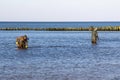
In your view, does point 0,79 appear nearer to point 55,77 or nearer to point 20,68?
point 55,77

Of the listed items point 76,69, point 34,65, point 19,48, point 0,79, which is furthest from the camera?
point 19,48

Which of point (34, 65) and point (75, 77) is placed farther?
point (34, 65)

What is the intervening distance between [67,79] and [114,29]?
368ft

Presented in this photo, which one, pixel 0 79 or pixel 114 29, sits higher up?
pixel 0 79

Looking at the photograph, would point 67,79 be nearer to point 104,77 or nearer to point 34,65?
point 104,77

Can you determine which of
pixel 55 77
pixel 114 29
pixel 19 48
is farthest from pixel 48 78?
pixel 114 29

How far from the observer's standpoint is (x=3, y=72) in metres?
31.9

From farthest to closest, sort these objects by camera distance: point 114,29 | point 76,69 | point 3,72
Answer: point 114,29 < point 76,69 < point 3,72

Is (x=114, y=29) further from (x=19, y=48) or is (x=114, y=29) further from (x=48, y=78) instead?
(x=48, y=78)

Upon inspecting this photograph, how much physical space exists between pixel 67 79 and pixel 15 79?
11.3 feet

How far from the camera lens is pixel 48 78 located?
29.0 meters

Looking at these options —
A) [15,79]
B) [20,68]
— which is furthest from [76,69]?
[15,79]

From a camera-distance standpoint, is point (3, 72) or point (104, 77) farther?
point (3, 72)

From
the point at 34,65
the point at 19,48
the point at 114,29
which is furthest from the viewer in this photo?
the point at 114,29
